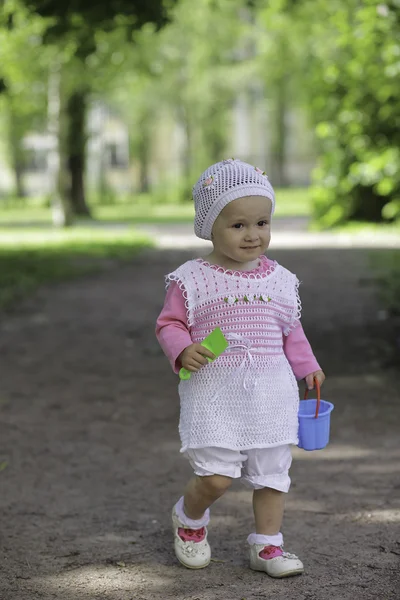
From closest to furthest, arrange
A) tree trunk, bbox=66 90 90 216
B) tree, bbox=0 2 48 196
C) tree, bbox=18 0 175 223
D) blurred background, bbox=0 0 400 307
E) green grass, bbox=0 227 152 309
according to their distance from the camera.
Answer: tree, bbox=18 0 175 223, blurred background, bbox=0 0 400 307, green grass, bbox=0 227 152 309, tree, bbox=0 2 48 196, tree trunk, bbox=66 90 90 216

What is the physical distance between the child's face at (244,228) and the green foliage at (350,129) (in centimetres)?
984

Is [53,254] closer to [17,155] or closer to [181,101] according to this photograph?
[181,101]

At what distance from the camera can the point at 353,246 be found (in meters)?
18.3

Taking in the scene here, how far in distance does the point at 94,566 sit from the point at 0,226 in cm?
2515

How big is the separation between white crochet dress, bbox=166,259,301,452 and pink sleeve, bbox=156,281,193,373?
3 cm

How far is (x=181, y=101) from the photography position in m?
43.5

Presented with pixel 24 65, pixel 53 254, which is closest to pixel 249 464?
pixel 53 254

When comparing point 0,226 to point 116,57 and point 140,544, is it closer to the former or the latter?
point 116,57

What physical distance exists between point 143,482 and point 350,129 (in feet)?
50.3

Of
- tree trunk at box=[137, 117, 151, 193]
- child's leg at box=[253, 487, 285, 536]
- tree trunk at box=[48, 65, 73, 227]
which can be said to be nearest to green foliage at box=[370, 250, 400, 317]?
child's leg at box=[253, 487, 285, 536]

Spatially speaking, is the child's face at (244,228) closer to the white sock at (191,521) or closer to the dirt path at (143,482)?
the white sock at (191,521)

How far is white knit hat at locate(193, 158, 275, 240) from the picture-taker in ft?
11.8

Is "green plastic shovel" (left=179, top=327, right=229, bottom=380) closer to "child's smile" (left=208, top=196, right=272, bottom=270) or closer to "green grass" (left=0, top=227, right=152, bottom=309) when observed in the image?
"child's smile" (left=208, top=196, right=272, bottom=270)

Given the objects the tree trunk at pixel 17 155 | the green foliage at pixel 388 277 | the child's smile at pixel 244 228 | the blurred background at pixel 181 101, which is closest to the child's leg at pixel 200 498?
the child's smile at pixel 244 228
